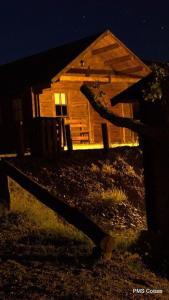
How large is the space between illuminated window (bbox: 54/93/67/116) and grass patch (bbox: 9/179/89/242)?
35.5ft

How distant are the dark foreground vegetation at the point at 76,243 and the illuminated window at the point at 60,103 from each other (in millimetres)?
7624

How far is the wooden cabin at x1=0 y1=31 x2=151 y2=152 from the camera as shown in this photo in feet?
84.9

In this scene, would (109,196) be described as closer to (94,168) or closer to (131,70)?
(94,168)

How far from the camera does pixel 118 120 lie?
10891 mm

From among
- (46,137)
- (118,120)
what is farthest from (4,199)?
(46,137)

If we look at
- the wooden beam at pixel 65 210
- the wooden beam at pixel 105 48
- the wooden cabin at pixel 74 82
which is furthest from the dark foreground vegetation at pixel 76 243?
the wooden beam at pixel 105 48

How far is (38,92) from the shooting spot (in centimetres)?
2591

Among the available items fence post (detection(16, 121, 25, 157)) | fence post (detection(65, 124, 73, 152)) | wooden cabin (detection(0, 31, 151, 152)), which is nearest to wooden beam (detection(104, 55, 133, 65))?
wooden cabin (detection(0, 31, 151, 152))

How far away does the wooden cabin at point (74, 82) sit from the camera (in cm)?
2588

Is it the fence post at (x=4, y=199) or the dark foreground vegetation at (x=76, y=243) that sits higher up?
the fence post at (x=4, y=199)

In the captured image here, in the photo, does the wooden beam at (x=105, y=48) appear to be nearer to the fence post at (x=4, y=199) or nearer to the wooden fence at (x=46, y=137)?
the wooden fence at (x=46, y=137)

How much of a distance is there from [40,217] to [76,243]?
3.24 metres

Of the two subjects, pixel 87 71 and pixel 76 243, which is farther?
pixel 87 71

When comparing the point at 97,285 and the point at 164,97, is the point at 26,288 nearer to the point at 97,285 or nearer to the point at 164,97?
the point at 97,285
